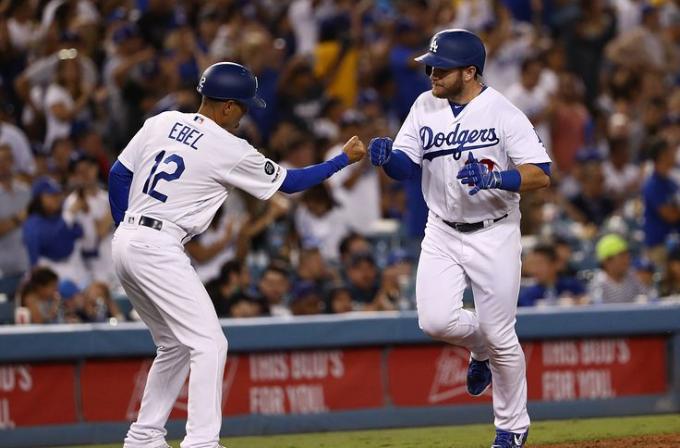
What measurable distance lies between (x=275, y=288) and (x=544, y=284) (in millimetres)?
2023

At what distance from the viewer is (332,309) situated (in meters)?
10.0

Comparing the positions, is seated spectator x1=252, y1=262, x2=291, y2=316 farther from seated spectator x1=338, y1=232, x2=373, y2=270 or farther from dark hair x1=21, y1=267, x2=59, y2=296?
dark hair x1=21, y1=267, x2=59, y2=296

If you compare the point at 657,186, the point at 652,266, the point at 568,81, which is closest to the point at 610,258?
the point at 652,266

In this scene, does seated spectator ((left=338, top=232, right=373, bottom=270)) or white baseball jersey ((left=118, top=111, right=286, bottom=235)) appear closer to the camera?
white baseball jersey ((left=118, top=111, right=286, bottom=235))

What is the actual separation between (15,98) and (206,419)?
7310 mm

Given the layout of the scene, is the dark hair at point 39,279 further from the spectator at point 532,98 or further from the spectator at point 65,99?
the spectator at point 532,98

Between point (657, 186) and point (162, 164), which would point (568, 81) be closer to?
point (657, 186)

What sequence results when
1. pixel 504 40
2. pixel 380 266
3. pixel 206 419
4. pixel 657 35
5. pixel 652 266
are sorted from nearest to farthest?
pixel 206 419, pixel 652 266, pixel 380 266, pixel 504 40, pixel 657 35

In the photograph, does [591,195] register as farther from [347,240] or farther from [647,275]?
[347,240]

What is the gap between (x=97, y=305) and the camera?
977cm

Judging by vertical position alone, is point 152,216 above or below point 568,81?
below

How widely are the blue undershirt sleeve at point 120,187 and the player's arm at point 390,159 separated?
4.03 feet

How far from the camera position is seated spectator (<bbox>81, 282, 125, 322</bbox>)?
9.74 metres

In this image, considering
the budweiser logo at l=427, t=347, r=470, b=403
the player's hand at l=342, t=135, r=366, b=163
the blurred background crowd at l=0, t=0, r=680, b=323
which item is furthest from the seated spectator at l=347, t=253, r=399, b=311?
the player's hand at l=342, t=135, r=366, b=163
